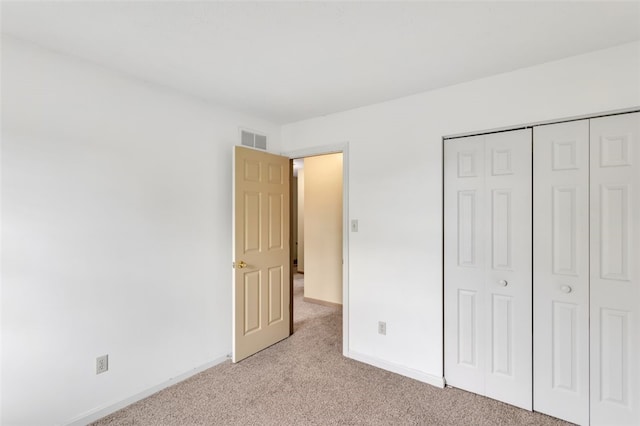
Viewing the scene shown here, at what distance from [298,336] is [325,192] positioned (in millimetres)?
2179

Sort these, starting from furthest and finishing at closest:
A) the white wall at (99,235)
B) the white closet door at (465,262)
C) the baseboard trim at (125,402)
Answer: the white closet door at (465,262)
the baseboard trim at (125,402)
the white wall at (99,235)

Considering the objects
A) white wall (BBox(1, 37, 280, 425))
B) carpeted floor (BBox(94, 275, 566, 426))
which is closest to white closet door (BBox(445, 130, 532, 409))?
carpeted floor (BBox(94, 275, 566, 426))

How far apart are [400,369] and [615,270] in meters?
1.71

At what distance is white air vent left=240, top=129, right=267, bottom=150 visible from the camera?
3096mm

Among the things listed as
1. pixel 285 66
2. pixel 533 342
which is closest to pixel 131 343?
pixel 285 66

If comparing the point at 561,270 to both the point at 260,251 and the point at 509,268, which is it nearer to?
the point at 509,268

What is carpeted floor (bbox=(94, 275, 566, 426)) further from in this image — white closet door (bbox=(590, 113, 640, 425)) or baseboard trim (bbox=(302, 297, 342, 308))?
baseboard trim (bbox=(302, 297, 342, 308))

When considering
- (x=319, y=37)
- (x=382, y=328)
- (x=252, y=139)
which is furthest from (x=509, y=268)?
(x=252, y=139)

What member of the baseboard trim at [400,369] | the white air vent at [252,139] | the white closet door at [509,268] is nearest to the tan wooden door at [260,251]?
the white air vent at [252,139]

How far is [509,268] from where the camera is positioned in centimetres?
226

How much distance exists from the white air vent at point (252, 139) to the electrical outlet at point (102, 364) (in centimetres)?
210

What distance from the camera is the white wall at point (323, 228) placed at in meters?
4.62

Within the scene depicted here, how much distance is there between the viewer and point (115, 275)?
2166 mm

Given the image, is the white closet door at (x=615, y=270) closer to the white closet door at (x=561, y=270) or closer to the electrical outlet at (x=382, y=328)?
the white closet door at (x=561, y=270)
